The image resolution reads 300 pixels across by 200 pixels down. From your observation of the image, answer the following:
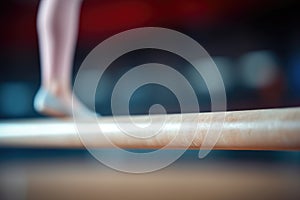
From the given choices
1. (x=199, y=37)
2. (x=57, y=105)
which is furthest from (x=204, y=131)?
(x=199, y=37)

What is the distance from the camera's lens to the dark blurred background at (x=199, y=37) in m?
2.86

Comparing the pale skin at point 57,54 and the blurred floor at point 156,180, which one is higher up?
the pale skin at point 57,54

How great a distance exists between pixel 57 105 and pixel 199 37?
2.28m

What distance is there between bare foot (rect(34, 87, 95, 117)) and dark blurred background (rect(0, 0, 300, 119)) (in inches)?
77.1

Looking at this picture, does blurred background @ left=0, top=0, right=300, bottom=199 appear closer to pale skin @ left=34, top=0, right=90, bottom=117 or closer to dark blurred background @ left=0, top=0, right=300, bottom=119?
dark blurred background @ left=0, top=0, right=300, bottom=119

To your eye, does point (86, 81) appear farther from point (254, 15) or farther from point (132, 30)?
point (254, 15)

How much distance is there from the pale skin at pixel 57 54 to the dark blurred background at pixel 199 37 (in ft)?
6.40

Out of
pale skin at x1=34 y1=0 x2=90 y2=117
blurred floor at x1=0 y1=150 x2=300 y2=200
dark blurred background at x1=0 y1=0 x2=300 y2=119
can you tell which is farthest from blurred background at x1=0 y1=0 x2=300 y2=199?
pale skin at x1=34 y1=0 x2=90 y2=117

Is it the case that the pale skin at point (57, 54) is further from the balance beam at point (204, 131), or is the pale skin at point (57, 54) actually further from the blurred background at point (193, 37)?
the blurred background at point (193, 37)

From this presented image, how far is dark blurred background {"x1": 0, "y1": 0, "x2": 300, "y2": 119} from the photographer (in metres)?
2.86

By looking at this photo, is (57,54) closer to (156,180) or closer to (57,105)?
(57,105)

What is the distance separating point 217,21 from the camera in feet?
9.71

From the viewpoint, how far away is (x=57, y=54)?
33.1 inches

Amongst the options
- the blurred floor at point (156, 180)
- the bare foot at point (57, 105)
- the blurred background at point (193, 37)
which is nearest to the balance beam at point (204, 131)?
the bare foot at point (57, 105)
